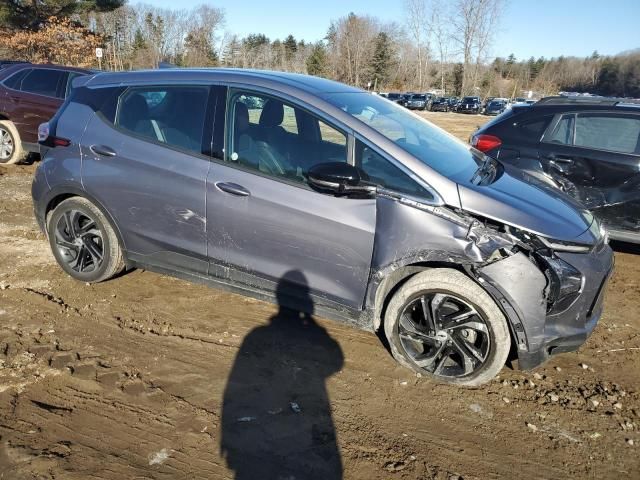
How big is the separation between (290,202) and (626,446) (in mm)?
2406

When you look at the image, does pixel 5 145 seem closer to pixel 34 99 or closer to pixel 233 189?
pixel 34 99

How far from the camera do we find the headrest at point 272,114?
3.46 m

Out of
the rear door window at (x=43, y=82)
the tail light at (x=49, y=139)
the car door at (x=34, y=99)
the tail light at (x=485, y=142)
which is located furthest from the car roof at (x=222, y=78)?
the rear door window at (x=43, y=82)

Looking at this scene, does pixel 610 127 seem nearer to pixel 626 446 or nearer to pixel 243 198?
pixel 626 446

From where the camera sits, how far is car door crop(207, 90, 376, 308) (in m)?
3.14

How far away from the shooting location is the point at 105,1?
3494cm

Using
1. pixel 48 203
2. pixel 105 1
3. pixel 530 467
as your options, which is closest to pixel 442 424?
pixel 530 467

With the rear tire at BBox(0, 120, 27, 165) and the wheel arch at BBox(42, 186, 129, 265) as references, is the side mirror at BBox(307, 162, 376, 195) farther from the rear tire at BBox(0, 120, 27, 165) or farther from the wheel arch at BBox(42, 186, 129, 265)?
the rear tire at BBox(0, 120, 27, 165)

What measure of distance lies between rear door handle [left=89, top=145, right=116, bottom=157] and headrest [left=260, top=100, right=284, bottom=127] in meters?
1.25

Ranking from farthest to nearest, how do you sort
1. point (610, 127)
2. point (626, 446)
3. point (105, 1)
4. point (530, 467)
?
point (105, 1)
point (610, 127)
point (626, 446)
point (530, 467)

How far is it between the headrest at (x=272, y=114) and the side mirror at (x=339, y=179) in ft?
1.97

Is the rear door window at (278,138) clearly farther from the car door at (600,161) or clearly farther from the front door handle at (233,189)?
the car door at (600,161)

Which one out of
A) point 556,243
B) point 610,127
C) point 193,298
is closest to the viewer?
point 556,243

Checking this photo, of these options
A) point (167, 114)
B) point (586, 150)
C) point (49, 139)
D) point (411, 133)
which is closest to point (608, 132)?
point (586, 150)
